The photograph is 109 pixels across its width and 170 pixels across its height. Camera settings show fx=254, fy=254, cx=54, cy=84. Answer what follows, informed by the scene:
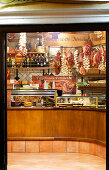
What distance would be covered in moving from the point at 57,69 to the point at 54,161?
276 cm

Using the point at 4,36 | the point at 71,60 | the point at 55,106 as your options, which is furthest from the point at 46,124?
the point at 4,36

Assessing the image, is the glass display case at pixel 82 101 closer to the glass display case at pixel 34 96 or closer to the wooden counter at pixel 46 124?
the glass display case at pixel 34 96

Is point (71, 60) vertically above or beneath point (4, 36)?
beneath

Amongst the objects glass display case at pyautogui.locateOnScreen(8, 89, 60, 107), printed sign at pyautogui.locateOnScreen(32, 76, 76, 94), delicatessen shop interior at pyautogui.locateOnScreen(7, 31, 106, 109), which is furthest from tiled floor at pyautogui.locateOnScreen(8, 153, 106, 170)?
printed sign at pyautogui.locateOnScreen(32, 76, 76, 94)

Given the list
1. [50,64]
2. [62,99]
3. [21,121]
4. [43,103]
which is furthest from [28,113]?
[50,64]

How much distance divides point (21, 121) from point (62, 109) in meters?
0.95

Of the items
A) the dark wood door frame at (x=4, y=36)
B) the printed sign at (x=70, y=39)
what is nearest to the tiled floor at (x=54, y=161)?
the dark wood door frame at (x=4, y=36)

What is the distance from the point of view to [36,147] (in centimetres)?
553

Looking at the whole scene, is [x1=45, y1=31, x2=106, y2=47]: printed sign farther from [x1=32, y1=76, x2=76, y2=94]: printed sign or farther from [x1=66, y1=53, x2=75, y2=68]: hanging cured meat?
[x1=32, y1=76, x2=76, y2=94]: printed sign

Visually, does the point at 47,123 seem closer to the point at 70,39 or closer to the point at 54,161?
the point at 54,161

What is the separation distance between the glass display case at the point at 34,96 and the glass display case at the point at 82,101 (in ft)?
0.66

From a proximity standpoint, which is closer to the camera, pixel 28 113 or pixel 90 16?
pixel 90 16

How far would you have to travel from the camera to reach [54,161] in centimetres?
485

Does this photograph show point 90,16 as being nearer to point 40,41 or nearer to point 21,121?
point 21,121
